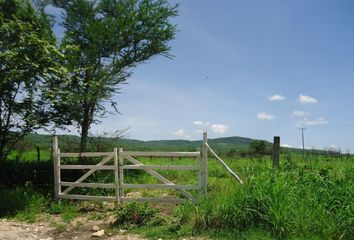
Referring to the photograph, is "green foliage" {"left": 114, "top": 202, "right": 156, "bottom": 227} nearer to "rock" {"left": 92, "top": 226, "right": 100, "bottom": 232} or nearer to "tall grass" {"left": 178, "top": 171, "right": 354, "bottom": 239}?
"rock" {"left": 92, "top": 226, "right": 100, "bottom": 232}

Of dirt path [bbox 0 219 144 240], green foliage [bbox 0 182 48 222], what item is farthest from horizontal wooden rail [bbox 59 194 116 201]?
dirt path [bbox 0 219 144 240]

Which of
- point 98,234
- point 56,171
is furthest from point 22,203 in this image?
point 98,234

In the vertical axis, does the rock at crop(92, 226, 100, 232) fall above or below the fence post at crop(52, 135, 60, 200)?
below

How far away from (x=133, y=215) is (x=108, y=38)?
35.4ft

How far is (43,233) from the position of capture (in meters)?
10.2

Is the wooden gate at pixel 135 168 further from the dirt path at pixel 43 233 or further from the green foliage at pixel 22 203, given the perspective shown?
the dirt path at pixel 43 233

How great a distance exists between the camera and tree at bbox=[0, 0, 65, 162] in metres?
12.6

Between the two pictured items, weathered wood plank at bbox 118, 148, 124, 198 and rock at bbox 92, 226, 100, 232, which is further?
weathered wood plank at bbox 118, 148, 124, 198

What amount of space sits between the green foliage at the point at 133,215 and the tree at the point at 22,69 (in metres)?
5.13

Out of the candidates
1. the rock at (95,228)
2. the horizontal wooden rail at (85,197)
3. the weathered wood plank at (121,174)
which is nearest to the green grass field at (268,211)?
the rock at (95,228)

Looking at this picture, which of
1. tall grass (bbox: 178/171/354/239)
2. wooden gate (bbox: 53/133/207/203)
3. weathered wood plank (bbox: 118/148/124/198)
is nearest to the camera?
tall grass (bbox: 178/171/354/239)

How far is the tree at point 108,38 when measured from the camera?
1892 cm

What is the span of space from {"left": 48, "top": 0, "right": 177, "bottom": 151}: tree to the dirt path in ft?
25.5

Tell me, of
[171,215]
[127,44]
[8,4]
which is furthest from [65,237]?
[127,44]
